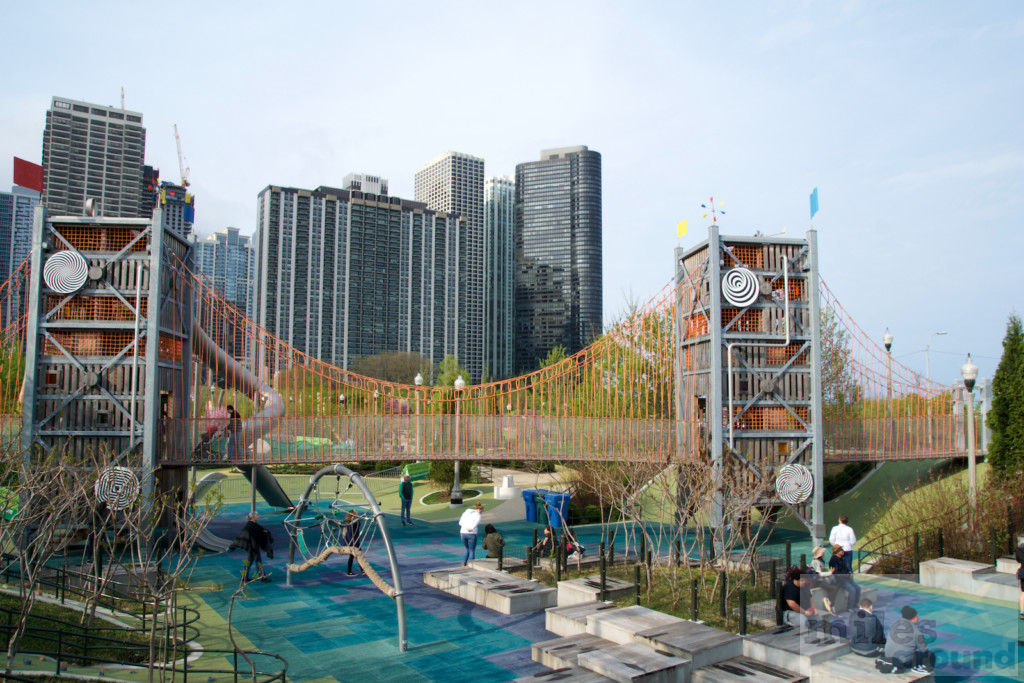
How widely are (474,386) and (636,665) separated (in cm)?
1059

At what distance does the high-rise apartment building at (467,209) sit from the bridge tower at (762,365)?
93525 millimetres

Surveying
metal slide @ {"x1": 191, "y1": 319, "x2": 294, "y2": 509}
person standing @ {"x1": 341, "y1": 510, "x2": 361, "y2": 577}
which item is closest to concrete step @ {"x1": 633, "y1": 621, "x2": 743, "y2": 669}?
person standing @ {"x1": 341, "y1": 510, "x2": 361, "y2": 577}

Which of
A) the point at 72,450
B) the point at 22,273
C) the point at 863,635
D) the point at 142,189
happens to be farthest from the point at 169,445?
the point at 142,189

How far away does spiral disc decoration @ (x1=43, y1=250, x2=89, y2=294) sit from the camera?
16.9 m

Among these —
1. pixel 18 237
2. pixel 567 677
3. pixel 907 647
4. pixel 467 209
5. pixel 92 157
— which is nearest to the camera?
pixel 907 647

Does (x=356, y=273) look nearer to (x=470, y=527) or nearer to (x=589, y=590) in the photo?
(x=470, y=527)

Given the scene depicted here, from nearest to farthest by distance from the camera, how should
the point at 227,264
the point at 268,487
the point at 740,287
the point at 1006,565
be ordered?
the point at 1006,565 → the point at 740,287 → the point at 268,487 → the point at 227,264

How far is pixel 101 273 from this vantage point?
1711 centimetres

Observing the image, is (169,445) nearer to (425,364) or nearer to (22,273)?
(22,273)

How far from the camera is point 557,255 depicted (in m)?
137

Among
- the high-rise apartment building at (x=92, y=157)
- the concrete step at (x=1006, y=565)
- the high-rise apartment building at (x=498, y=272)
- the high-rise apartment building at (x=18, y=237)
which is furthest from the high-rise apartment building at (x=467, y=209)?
the concrete step at (x=1006, y=565)

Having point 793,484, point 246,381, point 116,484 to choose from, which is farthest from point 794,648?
point 246,381

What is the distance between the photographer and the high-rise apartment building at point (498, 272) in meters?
126

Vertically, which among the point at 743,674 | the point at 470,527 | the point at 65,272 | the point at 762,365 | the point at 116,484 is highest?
the point at 65,272
